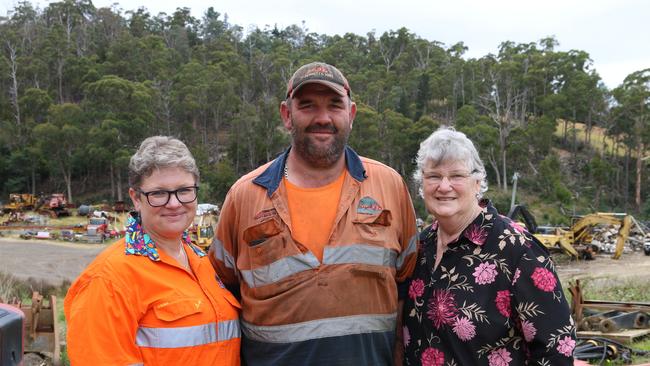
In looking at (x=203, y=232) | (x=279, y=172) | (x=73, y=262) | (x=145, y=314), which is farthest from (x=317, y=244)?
(x=203, y=232)

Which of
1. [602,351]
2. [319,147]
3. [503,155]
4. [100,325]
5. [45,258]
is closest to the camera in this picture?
[100,325]

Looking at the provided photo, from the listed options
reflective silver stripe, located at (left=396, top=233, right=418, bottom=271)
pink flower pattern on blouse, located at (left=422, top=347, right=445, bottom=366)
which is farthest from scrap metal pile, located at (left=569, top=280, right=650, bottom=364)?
pink flower pattern on blouse, located at (left=422, top=347, right=445, bottom=366)

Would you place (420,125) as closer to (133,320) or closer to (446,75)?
(446,75)

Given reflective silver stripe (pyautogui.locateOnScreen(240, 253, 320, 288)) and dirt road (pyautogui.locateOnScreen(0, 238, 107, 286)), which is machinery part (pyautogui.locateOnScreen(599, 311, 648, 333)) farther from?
dirt road (pyautogui.locateOnScreen(0, 238, 107, 286))

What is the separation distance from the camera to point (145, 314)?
208 centimetres

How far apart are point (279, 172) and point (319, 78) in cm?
47

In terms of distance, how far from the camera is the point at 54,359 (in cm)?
577

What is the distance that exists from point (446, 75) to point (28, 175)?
3201 cm

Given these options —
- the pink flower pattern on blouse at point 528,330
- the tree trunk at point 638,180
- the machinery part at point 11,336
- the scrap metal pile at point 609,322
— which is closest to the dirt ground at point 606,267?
the scrap metal pile at point 609,322

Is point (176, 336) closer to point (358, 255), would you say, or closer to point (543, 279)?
point (358, 255)

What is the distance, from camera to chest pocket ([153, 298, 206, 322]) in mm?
2090

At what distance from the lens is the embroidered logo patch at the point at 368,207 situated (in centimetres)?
254

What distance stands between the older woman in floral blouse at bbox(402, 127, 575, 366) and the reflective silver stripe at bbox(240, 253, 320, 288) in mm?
502

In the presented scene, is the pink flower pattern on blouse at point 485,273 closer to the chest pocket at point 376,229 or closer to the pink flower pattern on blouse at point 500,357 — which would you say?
the pink flower pattern on blouse at point 500,357
